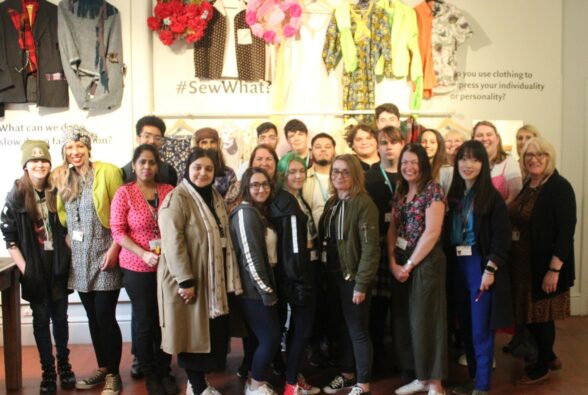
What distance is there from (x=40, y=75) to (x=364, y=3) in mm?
2776

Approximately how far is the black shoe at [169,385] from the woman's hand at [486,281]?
195 centimetres

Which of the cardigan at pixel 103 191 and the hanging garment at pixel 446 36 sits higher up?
the hanging garment at pixel 446 36

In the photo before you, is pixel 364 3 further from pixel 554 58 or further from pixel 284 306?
pixel 284 306

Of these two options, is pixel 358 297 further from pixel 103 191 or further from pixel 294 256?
pixel 103 191

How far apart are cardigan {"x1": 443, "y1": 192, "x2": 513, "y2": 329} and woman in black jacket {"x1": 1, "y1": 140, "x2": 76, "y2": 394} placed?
2.49 meters

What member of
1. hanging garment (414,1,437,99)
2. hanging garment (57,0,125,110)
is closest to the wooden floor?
hanging garment (57,0,125,110)

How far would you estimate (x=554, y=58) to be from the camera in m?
4.62

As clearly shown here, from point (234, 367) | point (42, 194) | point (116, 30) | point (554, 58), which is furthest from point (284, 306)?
point (554, 58)

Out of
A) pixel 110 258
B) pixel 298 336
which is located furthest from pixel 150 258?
pixel 298 336

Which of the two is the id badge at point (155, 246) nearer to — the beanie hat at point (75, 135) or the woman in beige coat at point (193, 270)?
the woman in beige coat at point (193, 270)

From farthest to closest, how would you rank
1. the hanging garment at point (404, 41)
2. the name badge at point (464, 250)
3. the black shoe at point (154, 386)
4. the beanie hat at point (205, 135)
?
the hanging garment at point (404, 41) < the beanie hat at point (205, 135) < the black shoe at point (154, 386) < the name badge at point (464, 250)

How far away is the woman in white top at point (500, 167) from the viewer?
11.3ft

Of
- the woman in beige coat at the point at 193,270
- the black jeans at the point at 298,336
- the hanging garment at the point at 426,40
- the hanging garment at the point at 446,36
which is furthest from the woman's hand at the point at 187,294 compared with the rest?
the hanging garment at the point at 446,36

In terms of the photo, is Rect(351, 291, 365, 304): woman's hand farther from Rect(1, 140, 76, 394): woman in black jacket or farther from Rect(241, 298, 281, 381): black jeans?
Rect(1, 140, 76, 394): woman in black jacket
